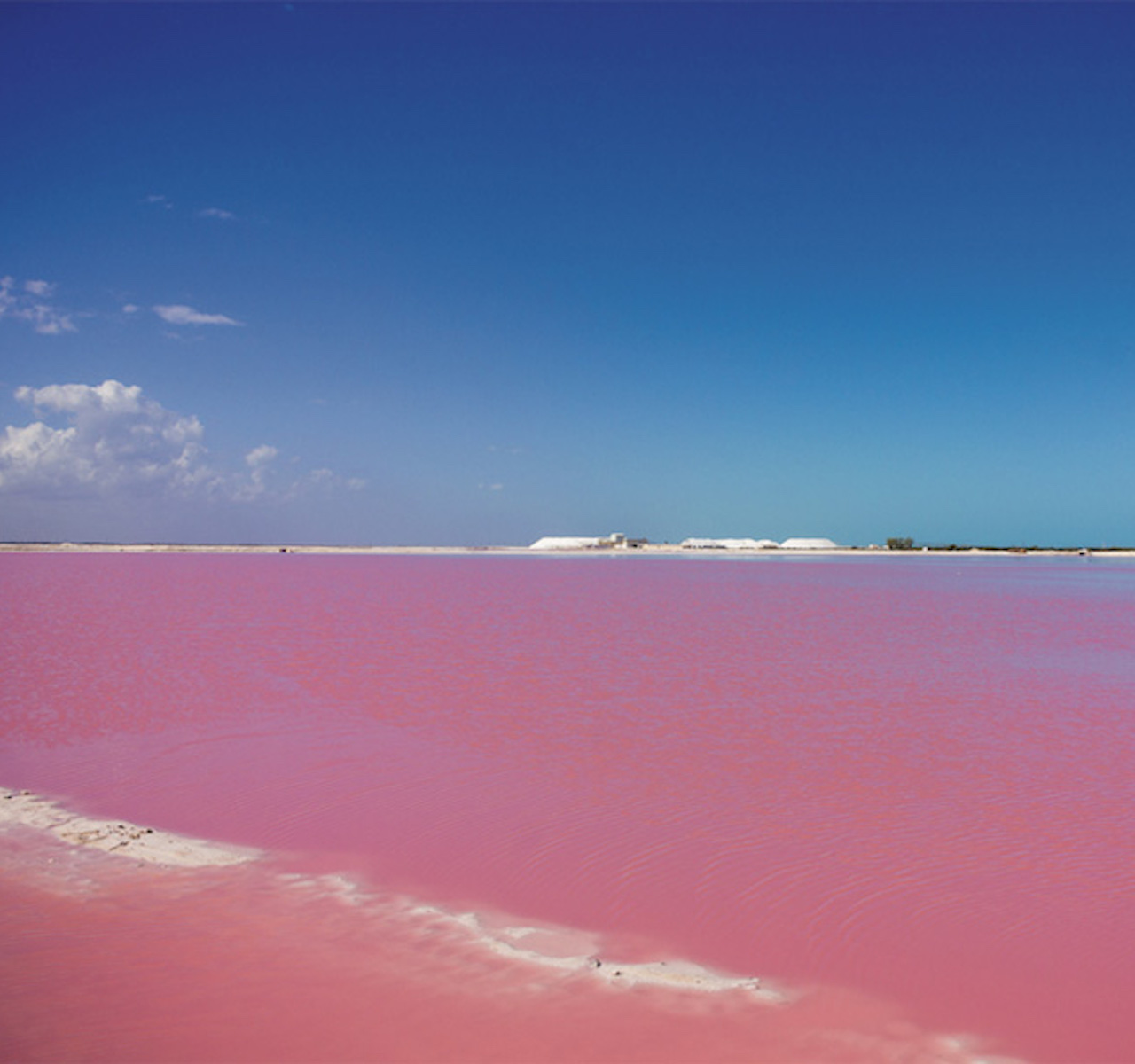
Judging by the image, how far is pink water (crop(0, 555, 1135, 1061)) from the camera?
3588 mm

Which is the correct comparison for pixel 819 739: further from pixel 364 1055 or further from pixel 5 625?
pixel 5 625

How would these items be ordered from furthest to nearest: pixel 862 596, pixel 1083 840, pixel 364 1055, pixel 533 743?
pixel 862 596
pixel 533 743
pixel 1083 840
pixel 364 1055

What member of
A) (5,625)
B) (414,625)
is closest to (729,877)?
(414,625)

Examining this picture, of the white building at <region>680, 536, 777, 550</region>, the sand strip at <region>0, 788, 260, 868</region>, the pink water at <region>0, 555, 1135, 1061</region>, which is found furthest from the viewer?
the white building at <region>680, 536, 777, 550</region>

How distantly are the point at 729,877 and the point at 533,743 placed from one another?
3.40 meters

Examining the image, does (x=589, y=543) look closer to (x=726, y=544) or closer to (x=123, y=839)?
(x=726, y=544)

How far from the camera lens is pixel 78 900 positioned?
469 cm

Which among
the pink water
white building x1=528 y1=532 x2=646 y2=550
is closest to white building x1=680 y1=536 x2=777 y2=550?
white building x1=528 y1=532 x2=646 y2=550

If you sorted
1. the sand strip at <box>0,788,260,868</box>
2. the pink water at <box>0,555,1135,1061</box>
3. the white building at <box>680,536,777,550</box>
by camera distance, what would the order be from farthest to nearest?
the white building at <box>680,536,777,550</box> < the sand strip at <box>0,788,260,868</box> < the pink water at <box>0,555,1135,1061</box>

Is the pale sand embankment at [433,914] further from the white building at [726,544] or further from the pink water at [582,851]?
the white building at [726,544]

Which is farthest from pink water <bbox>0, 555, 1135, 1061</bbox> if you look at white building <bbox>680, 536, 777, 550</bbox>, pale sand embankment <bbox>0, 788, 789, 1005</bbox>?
white building <bbox>680, 536, 777, 550</bbox>

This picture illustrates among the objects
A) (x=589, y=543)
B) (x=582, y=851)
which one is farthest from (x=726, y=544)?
(x=582, y=851)

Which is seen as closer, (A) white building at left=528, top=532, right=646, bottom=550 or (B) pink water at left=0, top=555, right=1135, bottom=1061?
(B) pink water at left=0, top=555, right=1135, bottom=1061

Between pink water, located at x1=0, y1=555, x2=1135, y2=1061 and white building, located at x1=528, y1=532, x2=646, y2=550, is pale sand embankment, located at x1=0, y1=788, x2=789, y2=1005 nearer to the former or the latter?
pink water, located at x1=0, y1=555, x2=1135, y2=1061
